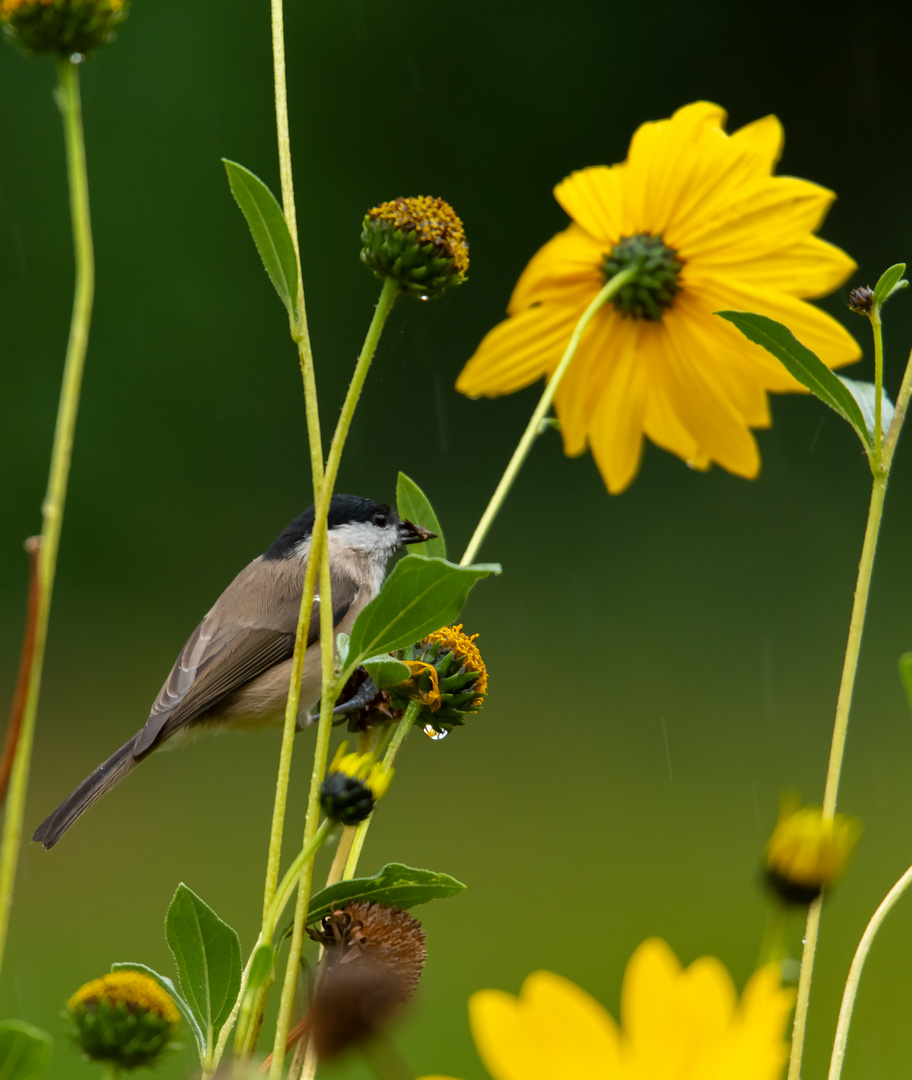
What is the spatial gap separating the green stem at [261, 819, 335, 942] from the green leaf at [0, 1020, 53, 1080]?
0.17ft

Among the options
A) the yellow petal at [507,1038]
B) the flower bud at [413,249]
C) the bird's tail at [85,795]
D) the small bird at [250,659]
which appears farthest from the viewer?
the small bird at [250,659]

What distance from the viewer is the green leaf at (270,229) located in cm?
33

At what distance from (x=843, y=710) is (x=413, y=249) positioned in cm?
18

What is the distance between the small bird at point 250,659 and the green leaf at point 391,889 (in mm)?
640

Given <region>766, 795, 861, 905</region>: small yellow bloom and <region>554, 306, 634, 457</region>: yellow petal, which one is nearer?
<region>766, 795, 861, 905</region>: small yellow bloom

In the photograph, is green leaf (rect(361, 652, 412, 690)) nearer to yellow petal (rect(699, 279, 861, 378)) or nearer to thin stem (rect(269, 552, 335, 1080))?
thin stem (rect(269, 552, 335, 1080))

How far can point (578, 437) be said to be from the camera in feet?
1.49

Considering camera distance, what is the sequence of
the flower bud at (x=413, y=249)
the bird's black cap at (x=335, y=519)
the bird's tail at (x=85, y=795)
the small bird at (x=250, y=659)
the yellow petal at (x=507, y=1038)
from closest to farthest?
the yellow petal at (x=507, y=1038) → the flower bud at (x=413, y=249) → the bird's tail at (x=85, y=795) → the small bird at (x=250, y=659) → the bird's black cap at (x=335, y=519)

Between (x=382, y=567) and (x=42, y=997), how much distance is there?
61.8 inches

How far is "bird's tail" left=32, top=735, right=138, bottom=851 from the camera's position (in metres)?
0.87

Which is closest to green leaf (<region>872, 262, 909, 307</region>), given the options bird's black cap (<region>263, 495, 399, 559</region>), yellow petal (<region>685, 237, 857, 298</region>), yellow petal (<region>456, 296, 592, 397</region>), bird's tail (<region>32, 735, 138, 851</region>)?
yellow petal (<region>685, 237, 857, 298</region>)

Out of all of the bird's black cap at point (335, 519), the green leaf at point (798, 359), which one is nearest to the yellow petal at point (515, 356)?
the green leaf at point (798, 359)

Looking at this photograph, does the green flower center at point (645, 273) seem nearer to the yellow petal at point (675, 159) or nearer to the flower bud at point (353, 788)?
the yellow petal at point (675, 159)

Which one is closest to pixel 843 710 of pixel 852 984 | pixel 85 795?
pixel 852 984
